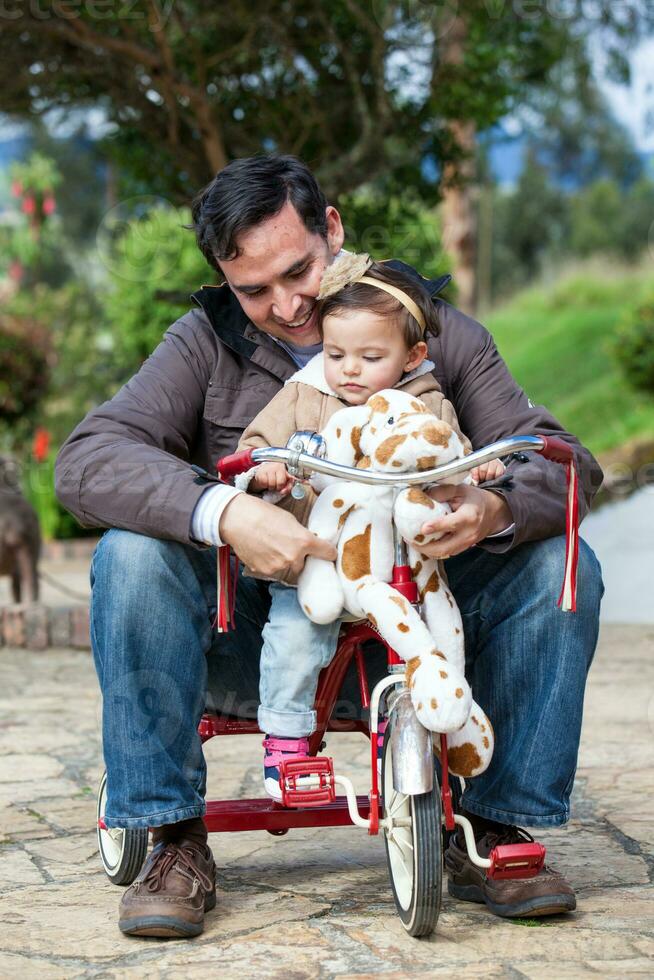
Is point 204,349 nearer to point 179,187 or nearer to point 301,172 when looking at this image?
point 301,172

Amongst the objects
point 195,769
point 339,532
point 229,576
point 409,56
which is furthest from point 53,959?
point 409,56

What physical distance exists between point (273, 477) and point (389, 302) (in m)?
→ 0.37

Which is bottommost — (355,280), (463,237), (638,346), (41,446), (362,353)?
(41,446)

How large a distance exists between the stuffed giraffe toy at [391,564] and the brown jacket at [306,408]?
0.09 meters

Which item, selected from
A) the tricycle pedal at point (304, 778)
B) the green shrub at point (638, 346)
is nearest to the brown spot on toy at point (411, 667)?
the tricycle pedal at point (304, 778)

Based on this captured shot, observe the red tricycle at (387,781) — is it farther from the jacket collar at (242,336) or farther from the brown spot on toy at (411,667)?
the jacket collar at (242,336)

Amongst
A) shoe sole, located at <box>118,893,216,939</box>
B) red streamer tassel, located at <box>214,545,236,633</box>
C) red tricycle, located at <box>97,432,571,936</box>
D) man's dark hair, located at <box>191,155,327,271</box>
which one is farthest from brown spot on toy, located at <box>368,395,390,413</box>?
shoe sole, located at <box>118,893,216,939</box>

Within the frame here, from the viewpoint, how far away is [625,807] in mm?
3217

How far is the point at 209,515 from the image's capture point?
2.29 m

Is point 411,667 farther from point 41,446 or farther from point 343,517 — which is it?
point 41,446

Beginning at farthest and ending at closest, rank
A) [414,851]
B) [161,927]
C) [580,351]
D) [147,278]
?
[580,351]
[147,278]
[161,927]
[414,851]

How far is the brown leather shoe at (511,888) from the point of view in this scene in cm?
234

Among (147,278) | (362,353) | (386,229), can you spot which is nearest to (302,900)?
(362,353)

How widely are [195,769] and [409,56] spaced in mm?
4608
